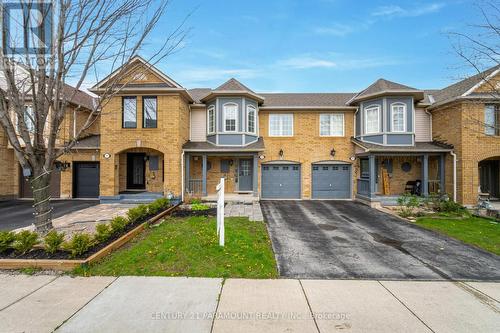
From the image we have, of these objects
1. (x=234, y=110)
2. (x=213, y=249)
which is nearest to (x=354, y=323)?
(x=213, y=249)

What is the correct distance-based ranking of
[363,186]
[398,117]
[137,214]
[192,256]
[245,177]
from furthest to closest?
1. [245,177]
2. [363,186]
3. [398,117]
4. [137,214]
5. [192,256]

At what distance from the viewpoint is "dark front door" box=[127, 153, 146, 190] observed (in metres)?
15.2

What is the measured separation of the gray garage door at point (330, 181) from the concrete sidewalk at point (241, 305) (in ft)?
36.0

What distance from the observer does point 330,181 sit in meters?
15.8

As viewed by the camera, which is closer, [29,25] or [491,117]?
[29,25]

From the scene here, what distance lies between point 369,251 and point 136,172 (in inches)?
542

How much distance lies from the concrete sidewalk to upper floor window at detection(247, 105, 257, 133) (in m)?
11.2

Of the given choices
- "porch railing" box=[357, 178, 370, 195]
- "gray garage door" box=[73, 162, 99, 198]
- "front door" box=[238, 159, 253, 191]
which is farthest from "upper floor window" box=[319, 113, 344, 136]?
"gray garage door" box=[73, 162, 99, 198]

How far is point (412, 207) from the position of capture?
11555 mm

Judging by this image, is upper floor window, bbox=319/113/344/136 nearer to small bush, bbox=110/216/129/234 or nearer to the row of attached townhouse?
the row of attached townhouse

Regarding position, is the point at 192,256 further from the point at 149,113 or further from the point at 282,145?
the point at 282,145

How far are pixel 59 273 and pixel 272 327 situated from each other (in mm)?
4596

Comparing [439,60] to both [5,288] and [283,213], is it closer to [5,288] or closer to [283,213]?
[283,213]

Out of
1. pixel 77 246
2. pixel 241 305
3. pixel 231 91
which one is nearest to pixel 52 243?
pixel 77 246
